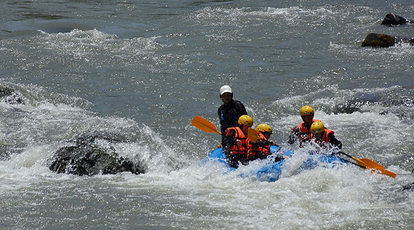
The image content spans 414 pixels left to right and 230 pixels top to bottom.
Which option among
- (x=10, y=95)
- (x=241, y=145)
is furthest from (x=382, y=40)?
(x=10, y=95)

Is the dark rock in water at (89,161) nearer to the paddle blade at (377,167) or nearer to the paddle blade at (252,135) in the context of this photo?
the paddle blade at (252,135)

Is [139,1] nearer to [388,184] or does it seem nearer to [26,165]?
[26,165]

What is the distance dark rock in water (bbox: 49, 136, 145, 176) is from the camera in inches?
291

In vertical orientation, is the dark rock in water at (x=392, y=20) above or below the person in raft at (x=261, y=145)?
above

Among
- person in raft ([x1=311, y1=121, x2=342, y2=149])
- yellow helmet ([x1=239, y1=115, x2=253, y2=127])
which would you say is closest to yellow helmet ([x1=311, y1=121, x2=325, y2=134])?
person in raft ([x1=311, y1=121, x2=342, y2=149])

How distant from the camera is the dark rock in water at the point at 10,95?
35.5ft

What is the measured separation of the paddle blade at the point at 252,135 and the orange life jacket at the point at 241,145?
0.19 meters

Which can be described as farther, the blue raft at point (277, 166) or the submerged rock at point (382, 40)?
the submerged rock at point (382, 40)

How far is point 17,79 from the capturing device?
1243cm

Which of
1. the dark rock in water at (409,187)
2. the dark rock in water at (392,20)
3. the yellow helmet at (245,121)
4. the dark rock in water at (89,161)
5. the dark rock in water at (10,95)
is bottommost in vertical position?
the dark rock in water at (89,161)

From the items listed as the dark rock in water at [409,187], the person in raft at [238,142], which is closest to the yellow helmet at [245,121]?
the person in raft at [238,142]

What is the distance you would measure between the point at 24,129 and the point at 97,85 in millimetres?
3111

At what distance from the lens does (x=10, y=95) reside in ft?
35.8

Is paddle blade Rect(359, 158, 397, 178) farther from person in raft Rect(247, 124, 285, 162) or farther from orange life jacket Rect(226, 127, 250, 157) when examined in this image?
orange life jacket Rect(226, 127, 250, 157)
